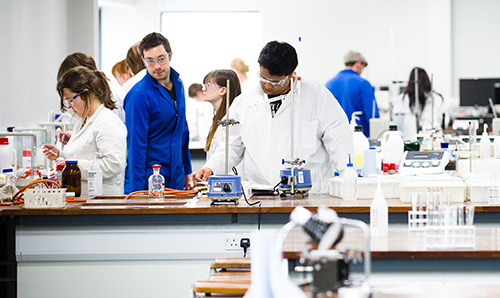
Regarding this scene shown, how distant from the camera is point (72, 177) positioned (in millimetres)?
3580

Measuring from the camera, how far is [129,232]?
3158 mm

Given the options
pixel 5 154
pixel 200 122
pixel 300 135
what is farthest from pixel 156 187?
pixel 200 122

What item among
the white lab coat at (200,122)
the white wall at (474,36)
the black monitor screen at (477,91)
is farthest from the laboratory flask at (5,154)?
the white wall at (474,36)

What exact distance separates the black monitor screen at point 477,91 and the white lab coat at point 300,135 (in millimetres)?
6990

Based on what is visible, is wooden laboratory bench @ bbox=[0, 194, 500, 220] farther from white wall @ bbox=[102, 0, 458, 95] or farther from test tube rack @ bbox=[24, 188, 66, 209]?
white wall @ bbox=[102, 0, 458, 95]

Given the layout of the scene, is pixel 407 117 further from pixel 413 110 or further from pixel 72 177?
pixel 72 177

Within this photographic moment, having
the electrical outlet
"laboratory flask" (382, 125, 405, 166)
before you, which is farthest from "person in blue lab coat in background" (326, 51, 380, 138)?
the electrical outlet

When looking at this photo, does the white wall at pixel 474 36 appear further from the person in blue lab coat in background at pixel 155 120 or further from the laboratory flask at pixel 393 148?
the person in blue lab coat in background at pixel 155 120

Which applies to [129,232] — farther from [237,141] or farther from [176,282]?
[237,141]

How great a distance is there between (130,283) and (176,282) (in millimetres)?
217

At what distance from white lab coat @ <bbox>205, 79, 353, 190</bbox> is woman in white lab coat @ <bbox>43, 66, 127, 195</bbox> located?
53 cm

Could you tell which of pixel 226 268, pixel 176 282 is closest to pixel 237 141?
pixel 176 282

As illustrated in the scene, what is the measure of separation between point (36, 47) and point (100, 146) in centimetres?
253

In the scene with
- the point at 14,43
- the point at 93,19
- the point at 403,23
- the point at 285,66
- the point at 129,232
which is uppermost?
the point at 403,23
